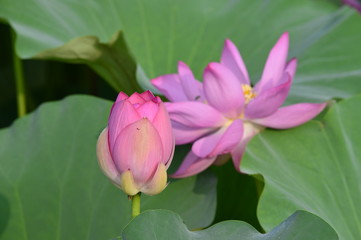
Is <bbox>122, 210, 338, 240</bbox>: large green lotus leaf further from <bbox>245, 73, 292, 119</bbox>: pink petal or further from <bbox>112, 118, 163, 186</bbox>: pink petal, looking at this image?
<bbox>245, 73, 292, 119</bbox>: pink petal

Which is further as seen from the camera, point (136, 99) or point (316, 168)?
point (316, 168)

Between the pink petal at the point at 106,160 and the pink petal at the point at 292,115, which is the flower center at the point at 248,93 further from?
the pink petal at the point at 106,160

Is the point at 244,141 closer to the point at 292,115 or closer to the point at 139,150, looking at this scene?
the point at 292,115

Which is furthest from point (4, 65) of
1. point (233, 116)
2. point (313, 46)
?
point (233, 116)

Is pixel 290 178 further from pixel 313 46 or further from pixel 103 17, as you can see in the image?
pixel 103 17

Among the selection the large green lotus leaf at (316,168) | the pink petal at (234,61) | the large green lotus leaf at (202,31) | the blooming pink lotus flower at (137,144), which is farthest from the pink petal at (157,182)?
the large green lotus leaf at (202,31)

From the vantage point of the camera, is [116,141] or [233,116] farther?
[233,116]

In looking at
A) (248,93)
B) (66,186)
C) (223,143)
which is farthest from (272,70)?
(66,186)
